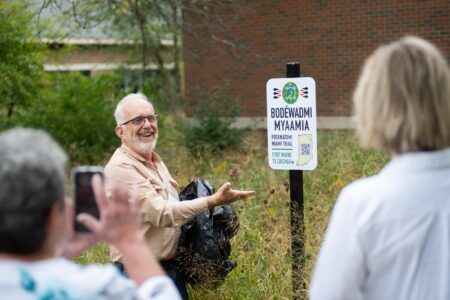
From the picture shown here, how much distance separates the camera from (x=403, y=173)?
7.41ft

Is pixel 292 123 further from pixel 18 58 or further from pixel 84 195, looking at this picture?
pixel 18 58

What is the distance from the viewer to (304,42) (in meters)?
16.2

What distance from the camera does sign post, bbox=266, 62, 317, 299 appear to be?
212 inches

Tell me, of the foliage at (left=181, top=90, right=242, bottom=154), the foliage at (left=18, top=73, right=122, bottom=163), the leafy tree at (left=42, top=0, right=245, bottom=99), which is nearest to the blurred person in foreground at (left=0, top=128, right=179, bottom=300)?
the leafy tree at (left=42, top=0, right=245, bottom=99)

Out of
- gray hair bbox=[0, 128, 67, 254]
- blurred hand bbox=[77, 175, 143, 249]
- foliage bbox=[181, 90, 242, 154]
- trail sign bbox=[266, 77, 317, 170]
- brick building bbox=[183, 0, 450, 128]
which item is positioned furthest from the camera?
brick building bbox=[183, 0, 450, 128]

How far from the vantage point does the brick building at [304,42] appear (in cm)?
1526

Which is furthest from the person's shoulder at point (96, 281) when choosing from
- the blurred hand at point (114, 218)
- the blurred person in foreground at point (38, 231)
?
the blurred hand at point (114, 218)

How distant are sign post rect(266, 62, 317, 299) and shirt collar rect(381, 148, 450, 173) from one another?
304cm

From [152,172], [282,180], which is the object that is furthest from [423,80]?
[282,180]

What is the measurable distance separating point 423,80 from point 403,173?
11.3 inches

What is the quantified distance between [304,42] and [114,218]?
14393 mm

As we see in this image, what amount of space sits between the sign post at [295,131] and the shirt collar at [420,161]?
3044 millimetres

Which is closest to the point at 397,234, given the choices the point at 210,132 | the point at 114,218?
the point at 114,218

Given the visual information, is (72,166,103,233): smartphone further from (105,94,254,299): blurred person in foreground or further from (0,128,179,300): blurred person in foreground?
(105,94,254,299): blurred person in foreground
